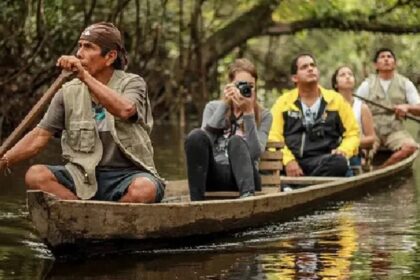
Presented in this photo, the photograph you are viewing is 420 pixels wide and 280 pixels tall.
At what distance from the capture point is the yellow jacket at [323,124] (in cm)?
935

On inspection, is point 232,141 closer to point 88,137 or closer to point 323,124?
point 88,137

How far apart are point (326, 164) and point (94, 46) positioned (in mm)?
3867

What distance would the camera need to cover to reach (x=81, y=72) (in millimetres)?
5855

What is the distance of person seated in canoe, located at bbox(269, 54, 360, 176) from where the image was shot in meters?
9.34

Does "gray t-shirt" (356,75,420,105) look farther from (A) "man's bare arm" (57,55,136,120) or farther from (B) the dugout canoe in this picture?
(A) "man's bare arm" (57,55,136,120)

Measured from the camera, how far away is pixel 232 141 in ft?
24.2

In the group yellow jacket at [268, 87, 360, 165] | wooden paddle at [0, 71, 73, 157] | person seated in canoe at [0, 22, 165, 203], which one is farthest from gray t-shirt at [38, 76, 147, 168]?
yellow jacket at [268, 87, 360, 165]

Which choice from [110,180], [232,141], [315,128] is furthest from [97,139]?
[315,128]

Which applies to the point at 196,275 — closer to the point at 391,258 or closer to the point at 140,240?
the point at 140,240

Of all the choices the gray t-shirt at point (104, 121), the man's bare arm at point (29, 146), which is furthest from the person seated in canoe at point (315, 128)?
the man's bare arm at point (29, 146)

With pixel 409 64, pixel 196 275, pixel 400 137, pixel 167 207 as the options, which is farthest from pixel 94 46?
pixel 409 64

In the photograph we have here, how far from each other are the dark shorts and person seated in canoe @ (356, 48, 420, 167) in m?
6.17

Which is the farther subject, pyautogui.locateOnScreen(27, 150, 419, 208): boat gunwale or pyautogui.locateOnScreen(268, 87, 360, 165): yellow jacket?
pyautogui.locateOnScreen(268, 87, 360, 165): yellow jacket

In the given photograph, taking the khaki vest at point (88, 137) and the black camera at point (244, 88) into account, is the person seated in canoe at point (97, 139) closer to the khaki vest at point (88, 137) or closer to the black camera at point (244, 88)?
the khaki vest at point (88, 137)
